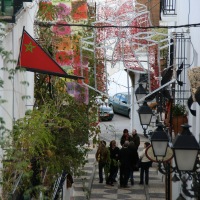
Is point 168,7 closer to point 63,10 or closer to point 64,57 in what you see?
point 63,10

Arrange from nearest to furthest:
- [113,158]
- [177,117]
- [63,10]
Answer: [63,10]
[177,117]
[113,158]

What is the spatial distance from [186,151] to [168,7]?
15.0 meters

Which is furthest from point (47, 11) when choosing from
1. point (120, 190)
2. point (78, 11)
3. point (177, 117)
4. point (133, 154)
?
point (120, 190)

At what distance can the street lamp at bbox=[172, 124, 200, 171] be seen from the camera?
10.1 m

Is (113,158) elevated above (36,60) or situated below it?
below

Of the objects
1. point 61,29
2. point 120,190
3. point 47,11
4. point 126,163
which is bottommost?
point 120,190

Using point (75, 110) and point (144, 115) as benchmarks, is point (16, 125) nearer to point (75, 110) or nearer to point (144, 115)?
point (75, 110)

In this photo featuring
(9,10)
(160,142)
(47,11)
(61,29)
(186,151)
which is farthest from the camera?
(61,29)

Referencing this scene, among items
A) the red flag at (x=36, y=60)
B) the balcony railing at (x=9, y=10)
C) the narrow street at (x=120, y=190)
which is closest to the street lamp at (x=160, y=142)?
the red flag at (x=36, y=60)

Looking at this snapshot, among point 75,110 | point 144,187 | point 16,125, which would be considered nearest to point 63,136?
point 75,110

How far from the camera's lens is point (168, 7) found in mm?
24797

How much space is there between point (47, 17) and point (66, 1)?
57 centimetres

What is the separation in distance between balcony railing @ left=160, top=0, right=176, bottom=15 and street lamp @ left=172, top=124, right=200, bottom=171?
13793 millimetres

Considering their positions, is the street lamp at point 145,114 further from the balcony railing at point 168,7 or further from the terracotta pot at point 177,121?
the balcony railing at point 168,7
